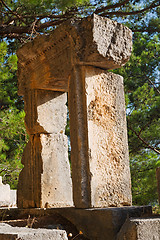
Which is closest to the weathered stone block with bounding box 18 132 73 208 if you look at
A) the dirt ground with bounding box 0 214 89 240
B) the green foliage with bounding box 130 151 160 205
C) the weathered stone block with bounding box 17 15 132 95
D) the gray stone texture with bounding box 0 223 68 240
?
the dirt ground with bounding box 0 214 89 240

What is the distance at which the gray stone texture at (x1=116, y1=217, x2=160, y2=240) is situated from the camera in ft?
8.92

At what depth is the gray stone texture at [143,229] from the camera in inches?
107

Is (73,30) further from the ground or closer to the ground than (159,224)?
further from the ground

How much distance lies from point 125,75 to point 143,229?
23.4 feet

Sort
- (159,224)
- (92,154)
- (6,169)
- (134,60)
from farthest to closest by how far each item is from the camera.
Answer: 1. (134,60)
2. (6,169)
3. (92,154)
4. (159,224)

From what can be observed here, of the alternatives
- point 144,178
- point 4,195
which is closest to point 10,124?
point 4,195

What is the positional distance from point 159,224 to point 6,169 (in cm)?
556

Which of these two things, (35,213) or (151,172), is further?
(151,172)

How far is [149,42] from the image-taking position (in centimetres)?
1005

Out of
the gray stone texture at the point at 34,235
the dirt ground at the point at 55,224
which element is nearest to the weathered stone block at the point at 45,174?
the dirt ground at the point at 55,224

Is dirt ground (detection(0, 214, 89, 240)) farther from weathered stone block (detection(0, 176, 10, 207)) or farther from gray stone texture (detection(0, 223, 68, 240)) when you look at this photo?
weathered stone block (detection(0, 176, 10, 207))

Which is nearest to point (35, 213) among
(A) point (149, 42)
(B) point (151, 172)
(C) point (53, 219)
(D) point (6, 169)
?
(C) point (53, 219)

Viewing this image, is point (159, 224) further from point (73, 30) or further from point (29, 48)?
point (29, 48)

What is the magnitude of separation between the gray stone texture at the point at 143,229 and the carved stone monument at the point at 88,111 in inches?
31.2
